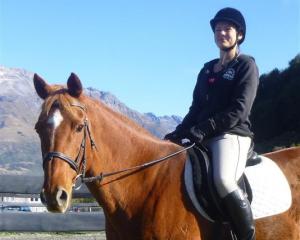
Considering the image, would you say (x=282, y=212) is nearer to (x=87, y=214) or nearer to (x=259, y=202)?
(x=259, y=202)

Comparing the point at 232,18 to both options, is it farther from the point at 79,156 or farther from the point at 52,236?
the point at 52,236

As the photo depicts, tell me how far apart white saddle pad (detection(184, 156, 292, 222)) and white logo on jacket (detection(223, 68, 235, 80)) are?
764mm

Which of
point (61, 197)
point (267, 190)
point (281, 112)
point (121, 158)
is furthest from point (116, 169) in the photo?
point (281, 112)

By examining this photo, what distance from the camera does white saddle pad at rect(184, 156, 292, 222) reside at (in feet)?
14.7

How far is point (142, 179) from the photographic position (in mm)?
Result: 4266

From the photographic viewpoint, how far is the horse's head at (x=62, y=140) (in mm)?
3666

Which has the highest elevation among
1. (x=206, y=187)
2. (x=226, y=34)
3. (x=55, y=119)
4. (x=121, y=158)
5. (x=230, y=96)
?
(x=226, y=34)

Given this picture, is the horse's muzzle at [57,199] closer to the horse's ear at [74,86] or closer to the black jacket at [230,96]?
the horse's ear at [74,86]

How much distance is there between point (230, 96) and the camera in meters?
4.40

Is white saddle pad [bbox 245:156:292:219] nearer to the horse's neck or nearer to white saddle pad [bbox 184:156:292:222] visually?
white saddle pad [bbox 184:156:292:222]

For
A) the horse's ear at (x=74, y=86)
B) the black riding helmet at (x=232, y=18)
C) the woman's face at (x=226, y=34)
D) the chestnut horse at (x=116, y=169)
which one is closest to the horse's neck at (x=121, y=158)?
the chestnut horse at (x=116, y=169)

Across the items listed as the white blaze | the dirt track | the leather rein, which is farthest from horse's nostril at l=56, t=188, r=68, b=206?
Result: the dirt track

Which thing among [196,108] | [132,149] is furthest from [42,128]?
[196,108]

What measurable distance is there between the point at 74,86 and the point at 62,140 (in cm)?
47
